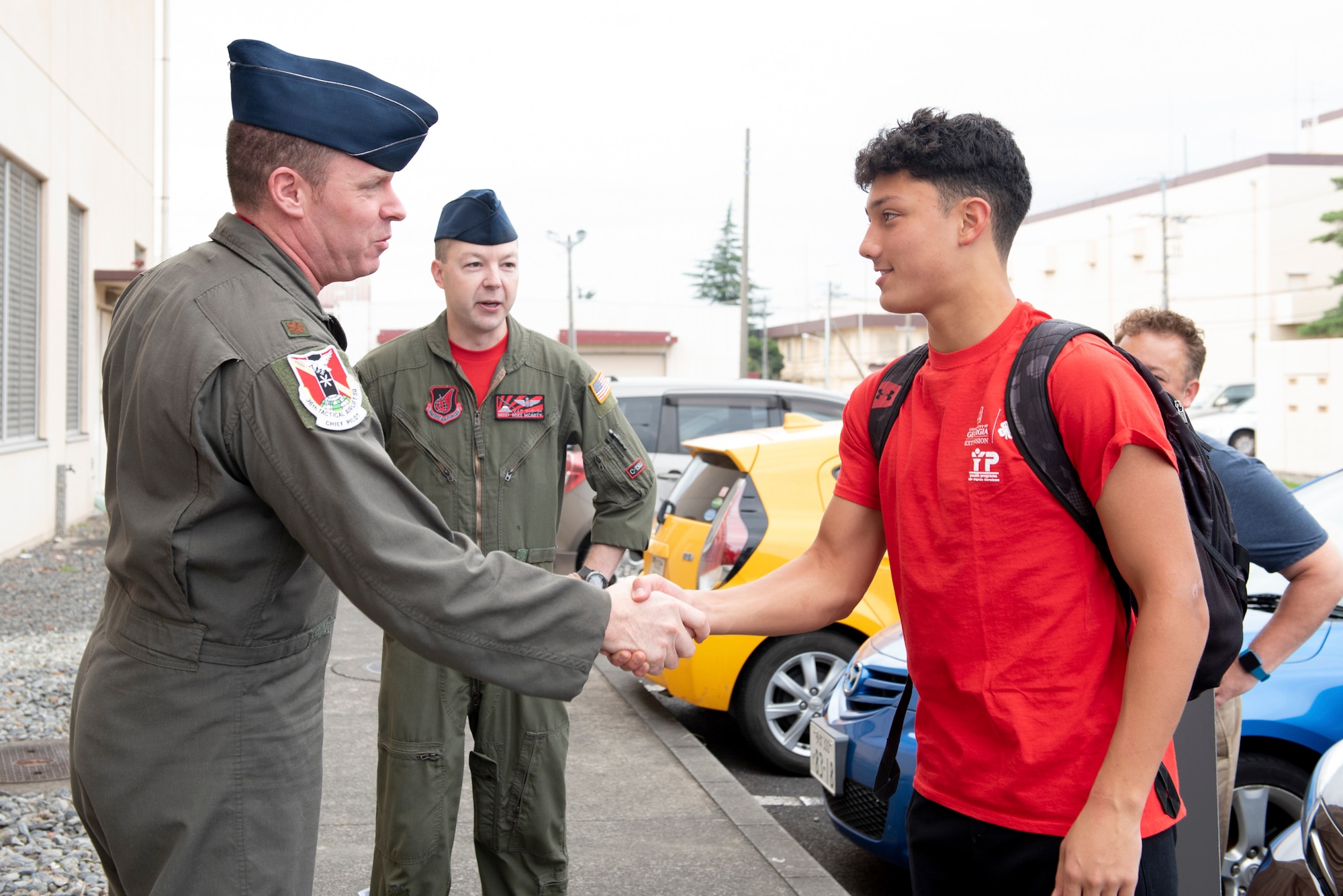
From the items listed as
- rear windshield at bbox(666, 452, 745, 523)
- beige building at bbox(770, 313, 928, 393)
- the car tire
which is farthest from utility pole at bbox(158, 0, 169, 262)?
beige building at bbox(770, 313, 928, 393)

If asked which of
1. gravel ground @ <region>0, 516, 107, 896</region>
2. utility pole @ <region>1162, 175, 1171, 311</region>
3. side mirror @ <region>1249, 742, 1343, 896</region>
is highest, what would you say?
utility pole @ <region>1162, 175, 1171, 311</region>

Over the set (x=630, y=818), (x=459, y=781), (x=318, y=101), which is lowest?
(x=630, y=818)

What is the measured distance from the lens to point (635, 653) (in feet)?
9.33

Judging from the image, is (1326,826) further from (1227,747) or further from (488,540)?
(488,540)

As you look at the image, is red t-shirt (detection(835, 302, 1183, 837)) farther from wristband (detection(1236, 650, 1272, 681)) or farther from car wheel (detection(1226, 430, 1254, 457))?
car wheel (detection(1226, 430, 1254, 457))

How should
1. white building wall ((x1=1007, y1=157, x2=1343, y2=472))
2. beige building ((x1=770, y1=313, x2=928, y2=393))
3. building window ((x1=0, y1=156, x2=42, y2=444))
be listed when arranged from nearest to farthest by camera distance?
1. building window ((x1=0, y1=156, x2=42, y2=444))
2. white building wall ((x1=1007, y1=157, x2=1343, y2=472))
3. beige building ((x1=770, y1=313, x2=928, y2=393))

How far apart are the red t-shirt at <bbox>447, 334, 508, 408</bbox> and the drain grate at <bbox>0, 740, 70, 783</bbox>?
2721 millimetres

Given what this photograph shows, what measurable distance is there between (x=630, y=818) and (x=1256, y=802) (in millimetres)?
2484

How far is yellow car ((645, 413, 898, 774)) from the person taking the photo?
6.14 metres

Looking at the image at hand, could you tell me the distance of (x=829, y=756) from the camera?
4609mm

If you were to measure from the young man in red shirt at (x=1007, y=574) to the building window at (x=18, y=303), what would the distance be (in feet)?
38.0

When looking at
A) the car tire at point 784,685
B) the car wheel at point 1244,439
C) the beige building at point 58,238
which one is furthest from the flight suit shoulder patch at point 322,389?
the car wheel at point 1244,439

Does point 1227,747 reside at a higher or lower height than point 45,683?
higher

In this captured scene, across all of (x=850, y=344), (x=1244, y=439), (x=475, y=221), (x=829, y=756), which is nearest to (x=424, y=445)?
(x=475, y=221)
